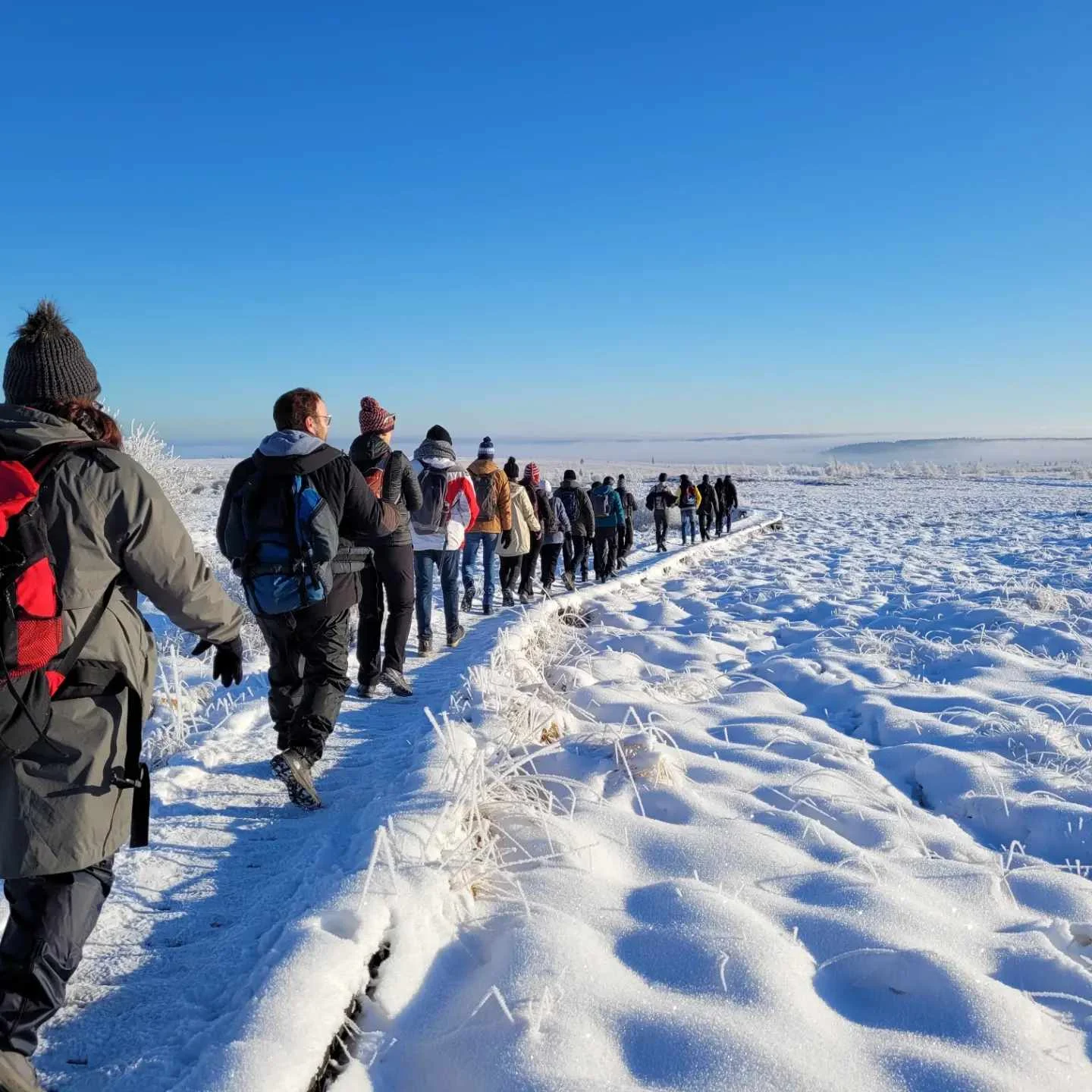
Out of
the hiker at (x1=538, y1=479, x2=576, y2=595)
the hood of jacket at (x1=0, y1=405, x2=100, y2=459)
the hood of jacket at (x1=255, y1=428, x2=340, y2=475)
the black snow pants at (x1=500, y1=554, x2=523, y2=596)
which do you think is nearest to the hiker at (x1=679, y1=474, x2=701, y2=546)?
the hiker at (x1=538, y1=479, x2=576, y2=595)

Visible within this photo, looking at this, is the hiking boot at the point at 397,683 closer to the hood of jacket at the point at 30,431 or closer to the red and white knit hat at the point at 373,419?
the red and white knit hat at the point at 373,419

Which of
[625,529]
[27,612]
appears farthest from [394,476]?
[625,529]

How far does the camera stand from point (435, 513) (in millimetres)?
7305

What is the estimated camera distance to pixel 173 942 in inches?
104

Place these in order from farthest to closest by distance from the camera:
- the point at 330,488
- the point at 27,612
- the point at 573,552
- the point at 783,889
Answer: the point at 573,552, the point at 330,488, the point at 783,889, the point at 27,612

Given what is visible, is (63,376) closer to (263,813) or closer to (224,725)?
(263,813)

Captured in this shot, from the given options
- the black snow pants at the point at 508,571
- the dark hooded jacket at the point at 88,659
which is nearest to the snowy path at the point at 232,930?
the dark hooded jacket at the point at 88,659

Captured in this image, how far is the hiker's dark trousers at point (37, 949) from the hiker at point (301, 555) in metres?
1.66

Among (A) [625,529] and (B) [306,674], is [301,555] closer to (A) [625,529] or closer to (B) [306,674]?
(B) [306,674]

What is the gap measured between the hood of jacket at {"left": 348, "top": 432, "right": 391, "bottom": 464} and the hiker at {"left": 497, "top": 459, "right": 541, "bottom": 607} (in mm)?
4307

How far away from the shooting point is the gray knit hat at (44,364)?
2.11 meters

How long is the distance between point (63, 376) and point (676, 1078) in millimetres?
2337

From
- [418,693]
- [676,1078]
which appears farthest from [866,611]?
[676,1078]

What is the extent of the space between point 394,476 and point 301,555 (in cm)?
215
